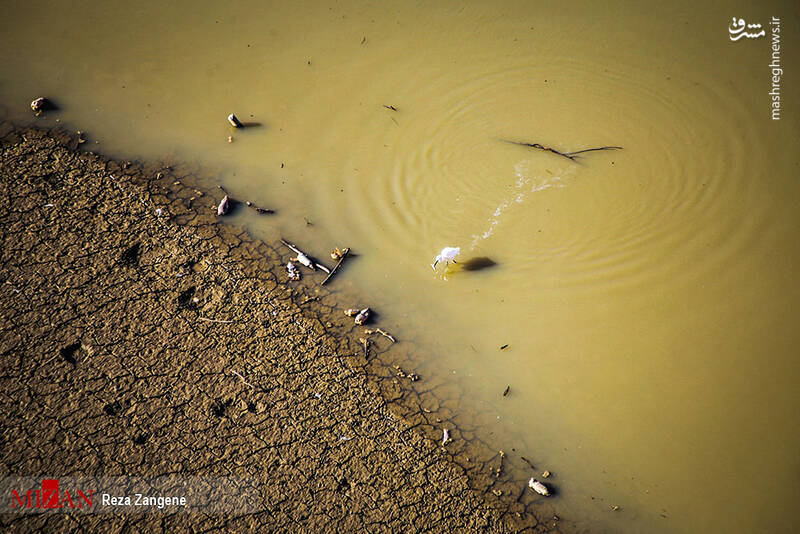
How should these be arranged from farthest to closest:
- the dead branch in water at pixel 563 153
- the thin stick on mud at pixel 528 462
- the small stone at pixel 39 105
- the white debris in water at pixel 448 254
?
the small stone at pixel 39 105, the dead branch in water at pixel 563 153, the white debris in water at pixel 448 254, the thin stick on mud at pixel 528 462

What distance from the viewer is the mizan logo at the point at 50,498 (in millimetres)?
2713

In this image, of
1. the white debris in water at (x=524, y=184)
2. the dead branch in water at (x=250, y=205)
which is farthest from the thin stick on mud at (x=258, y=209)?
the white debris in water at (x=524, y=184)

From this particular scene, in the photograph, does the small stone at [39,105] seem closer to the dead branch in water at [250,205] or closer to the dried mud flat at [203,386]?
the dried mud flat at [203,386]

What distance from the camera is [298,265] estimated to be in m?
3.68

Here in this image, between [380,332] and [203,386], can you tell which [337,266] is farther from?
[203,386]

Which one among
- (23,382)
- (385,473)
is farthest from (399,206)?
→ (23,382)

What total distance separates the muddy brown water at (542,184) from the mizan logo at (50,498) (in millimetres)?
2022

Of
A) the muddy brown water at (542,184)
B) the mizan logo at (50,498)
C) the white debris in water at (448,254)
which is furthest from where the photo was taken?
the white debris in water at (448,254)

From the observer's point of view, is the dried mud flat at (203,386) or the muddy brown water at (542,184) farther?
the muddy brown water at (542,184)

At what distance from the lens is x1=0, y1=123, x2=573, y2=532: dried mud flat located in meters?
2.81

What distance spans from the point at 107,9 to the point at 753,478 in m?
6.69

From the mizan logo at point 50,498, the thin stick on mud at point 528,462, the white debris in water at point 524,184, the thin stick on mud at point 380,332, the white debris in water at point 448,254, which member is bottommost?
the thin stick on mud at point 528,462

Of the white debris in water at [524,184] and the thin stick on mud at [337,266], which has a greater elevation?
the white debris in water at [524,184]

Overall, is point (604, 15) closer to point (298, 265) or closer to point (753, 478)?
point (298, 265)
